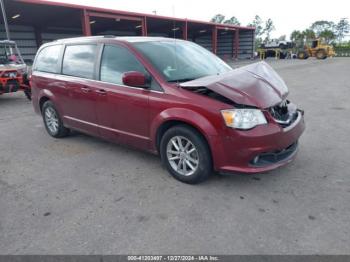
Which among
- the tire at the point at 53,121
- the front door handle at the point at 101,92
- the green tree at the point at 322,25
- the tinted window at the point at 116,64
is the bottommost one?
the tire at the point at 53,121

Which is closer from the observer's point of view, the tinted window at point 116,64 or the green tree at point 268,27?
the tinted window at point 116,64

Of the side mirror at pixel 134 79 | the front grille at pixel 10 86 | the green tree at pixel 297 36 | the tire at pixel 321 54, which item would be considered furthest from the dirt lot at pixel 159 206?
the green tree at pixel 297 36

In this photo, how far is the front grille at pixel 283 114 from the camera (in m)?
3.20

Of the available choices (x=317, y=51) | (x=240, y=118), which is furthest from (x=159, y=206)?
(x=317, y=51)

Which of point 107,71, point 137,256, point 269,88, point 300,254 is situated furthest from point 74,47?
point 300,254

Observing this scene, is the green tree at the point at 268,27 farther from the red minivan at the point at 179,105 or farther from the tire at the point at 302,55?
the red minivan at the point at 179,105

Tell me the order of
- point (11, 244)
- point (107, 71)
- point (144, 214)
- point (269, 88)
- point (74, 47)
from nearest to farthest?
point (11, 244) → point (144, 214) → point (269, 88) → point (107, 71) → point (74, 47)

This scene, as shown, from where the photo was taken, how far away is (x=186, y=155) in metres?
3.39

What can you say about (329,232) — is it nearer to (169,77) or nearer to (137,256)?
(137,256)

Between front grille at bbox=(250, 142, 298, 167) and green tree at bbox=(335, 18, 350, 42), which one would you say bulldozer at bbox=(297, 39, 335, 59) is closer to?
front grille at bbox=(250, 142, 298, 167)

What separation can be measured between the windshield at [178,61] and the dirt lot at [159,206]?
1.32 meters

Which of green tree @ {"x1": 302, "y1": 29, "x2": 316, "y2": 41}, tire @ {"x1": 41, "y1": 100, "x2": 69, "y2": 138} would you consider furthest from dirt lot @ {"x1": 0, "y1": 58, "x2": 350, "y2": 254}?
green tree @ {"x1": 302, "y1": 29, "x2": 316, "y2": 41}

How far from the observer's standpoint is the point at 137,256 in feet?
7.50

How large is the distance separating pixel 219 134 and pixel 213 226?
3.11 feet
